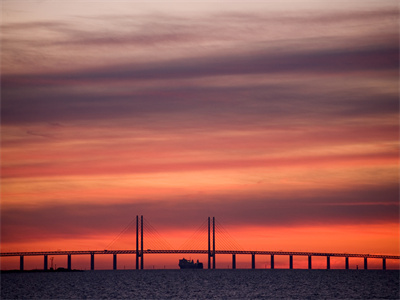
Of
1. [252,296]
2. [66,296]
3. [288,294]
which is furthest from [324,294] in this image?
[66,296]

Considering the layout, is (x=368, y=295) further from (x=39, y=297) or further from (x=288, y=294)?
(x=39, y=297)

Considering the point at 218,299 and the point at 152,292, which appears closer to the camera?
the point at 218,299

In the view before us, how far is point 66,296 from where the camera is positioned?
292 ft

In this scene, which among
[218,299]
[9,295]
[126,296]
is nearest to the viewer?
[218,299]

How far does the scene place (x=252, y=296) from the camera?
85.3 m

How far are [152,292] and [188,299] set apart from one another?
45.4 ft

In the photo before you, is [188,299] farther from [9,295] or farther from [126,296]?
[9,295]

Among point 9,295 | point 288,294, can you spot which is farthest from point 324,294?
point 9,295

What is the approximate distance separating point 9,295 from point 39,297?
6.63 m

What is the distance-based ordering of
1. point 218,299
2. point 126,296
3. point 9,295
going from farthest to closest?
1. point 9,295
2. point 126,296
3. point 218,299

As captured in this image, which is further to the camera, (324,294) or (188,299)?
(324,294)

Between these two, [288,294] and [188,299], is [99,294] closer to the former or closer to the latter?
[188,299]

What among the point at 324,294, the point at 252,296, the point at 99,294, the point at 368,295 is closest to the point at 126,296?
the point at 99,294

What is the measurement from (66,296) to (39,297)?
315 cm
